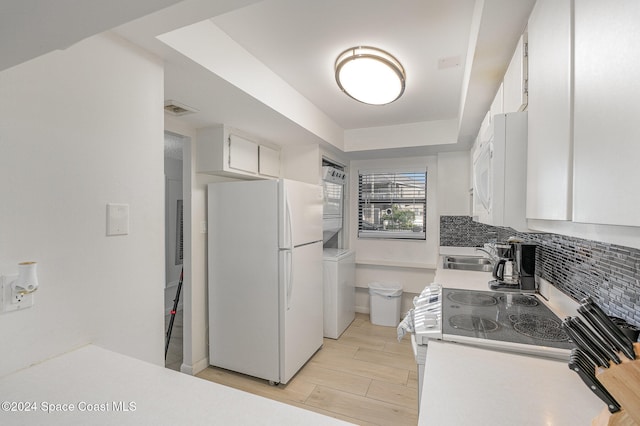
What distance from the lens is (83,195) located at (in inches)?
45.1

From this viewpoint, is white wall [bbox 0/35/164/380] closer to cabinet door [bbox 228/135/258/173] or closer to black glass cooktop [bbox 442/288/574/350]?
cabinet door [bbox 228/135/258/173]

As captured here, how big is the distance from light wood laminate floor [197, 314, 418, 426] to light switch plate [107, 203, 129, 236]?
5.51 feet

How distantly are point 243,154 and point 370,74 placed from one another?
1.30 metres

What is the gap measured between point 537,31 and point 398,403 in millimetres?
2283

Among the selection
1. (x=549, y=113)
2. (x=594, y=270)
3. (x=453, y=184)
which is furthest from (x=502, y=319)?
(x=453, y=184)

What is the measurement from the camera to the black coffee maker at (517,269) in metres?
1.96

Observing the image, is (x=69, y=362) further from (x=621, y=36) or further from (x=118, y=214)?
(x=621, y=36)

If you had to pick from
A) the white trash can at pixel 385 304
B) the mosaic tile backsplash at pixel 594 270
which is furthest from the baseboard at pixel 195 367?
the mosaic tile backsplash at pixel 594 270

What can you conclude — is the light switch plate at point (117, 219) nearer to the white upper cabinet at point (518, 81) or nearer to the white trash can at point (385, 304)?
the white upper cabinet at point (518, 81)

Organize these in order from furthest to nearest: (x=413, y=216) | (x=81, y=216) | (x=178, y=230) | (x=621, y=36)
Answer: (x=178, y=230), (x=413, y=216), (x=81, y=216), (x=621, y=36)

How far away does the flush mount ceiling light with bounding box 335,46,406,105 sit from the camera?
6.09 feet

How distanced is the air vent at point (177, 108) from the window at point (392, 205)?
2570mm

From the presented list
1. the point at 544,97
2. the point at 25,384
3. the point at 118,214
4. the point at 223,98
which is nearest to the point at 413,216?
the point at 223,98

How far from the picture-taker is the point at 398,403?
220 centimetres
